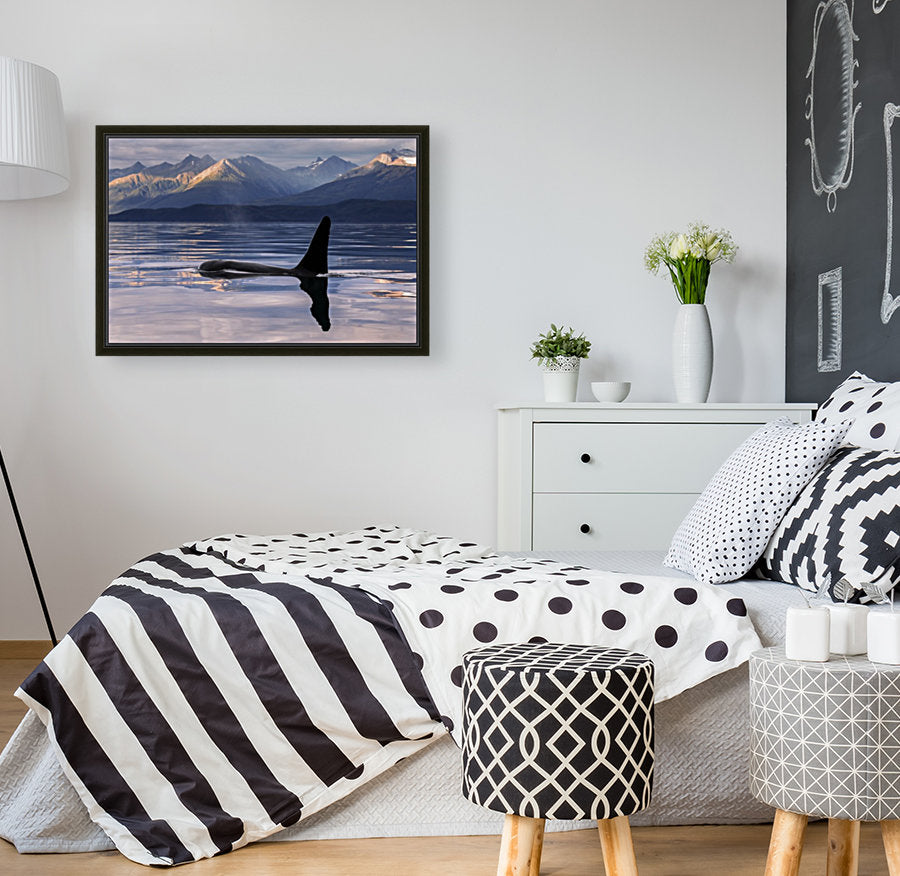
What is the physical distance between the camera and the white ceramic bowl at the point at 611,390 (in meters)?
3.38

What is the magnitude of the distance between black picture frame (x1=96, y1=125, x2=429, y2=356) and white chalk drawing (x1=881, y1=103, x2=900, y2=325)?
5.22 ft

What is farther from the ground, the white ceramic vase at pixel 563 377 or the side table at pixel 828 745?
the white ceramic vase at pixel 563 377

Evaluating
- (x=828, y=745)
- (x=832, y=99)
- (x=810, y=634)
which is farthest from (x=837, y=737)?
(x=832, y=99)

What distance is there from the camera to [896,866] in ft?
5.05

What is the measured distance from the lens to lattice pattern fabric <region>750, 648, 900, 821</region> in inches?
58.4

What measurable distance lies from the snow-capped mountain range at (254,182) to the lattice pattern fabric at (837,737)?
2.58 m

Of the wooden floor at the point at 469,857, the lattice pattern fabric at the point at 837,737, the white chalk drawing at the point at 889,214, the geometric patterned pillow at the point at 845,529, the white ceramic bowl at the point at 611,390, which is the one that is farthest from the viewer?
the white ceramic bowl at the point at 611,390

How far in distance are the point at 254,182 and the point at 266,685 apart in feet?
7.53

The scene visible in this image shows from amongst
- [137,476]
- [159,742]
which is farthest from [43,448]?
[159,742]

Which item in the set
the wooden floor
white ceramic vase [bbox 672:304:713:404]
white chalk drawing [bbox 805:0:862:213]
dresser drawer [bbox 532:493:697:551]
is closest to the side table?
the wooden floor

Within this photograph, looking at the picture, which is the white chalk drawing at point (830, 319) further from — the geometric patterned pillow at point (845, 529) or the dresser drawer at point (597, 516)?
the geometric patterned pillow at point (845, 529)

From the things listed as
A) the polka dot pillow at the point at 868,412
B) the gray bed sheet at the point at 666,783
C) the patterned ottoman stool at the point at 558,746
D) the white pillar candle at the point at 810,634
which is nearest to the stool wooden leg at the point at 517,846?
the patterned ottoman stool at the point at 558,746

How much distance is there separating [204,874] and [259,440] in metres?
2.05

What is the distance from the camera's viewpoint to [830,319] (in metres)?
3.23
